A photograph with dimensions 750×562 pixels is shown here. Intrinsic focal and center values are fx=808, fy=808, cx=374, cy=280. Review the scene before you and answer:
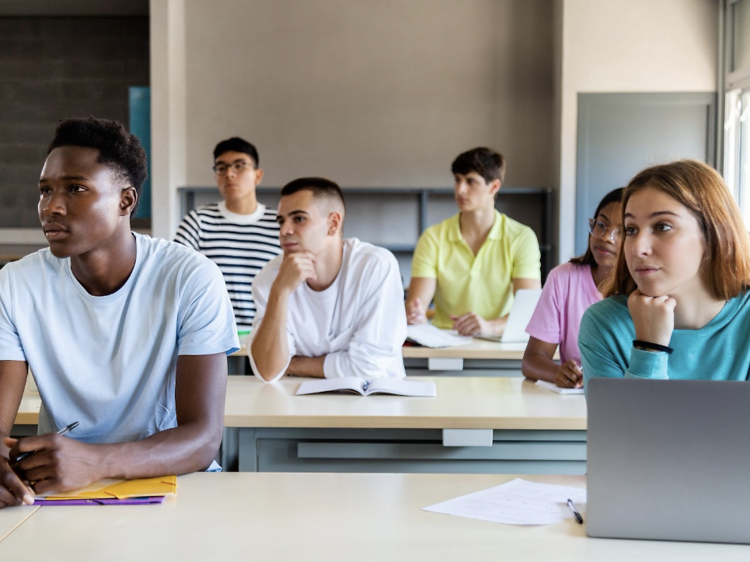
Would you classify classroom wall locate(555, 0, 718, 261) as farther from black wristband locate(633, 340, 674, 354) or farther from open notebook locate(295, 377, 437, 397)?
black wristband locate(633, 340, 674, 354)

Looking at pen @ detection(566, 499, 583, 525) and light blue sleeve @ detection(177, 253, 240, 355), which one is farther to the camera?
light blue sleeve @ detection(177, 253, 240, 355)

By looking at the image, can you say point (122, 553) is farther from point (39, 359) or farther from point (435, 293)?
point (435, 293)

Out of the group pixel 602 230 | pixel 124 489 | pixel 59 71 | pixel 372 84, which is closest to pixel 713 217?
pixel 602 230

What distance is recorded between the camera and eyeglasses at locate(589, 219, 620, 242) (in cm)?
252

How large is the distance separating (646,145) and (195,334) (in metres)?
4.58

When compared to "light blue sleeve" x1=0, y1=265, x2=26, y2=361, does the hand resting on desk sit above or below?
below

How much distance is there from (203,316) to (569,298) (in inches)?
54.8

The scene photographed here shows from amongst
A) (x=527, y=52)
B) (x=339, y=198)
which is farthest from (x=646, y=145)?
(x=339, y=198)

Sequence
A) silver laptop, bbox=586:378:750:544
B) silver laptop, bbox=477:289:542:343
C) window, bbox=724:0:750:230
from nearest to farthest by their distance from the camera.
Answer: silver laptop, bbox=586:378:750:544 < silver laptop, bbox=477:289:542:343 < window, bbox=724:0:750:230

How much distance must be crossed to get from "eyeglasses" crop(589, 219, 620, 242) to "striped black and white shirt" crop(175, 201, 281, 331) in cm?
189

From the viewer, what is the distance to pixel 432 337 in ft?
10.9

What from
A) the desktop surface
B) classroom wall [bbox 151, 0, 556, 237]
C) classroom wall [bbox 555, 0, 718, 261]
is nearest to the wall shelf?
classroom wall [bbox 151, 0, 556, 237]

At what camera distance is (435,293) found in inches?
164

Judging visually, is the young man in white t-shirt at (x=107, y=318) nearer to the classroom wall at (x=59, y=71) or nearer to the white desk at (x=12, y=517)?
the white desk at (x=12, y=517)
